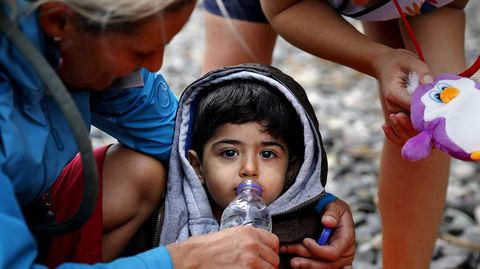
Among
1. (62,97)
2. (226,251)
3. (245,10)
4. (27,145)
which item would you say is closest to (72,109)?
(62,97)

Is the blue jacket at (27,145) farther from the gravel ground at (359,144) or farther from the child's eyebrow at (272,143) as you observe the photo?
the gravel ground at (359,144)

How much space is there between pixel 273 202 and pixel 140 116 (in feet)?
1.13

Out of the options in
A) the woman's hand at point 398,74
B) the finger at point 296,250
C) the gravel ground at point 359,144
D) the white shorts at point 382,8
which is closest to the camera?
the woman's hand at point 398,74

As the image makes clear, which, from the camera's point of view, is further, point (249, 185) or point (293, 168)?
point (293, 168)

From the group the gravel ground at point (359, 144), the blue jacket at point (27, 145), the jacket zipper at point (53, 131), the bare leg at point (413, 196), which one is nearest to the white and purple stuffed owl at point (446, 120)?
the bare leg at point (413, 196)

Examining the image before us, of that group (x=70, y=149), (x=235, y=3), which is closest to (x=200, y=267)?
(x=70, y=149)

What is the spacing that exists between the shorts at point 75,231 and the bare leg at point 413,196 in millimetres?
746

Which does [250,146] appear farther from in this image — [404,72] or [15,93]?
[15,93]

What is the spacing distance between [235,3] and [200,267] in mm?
911

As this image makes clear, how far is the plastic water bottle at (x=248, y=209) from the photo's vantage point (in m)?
1.67

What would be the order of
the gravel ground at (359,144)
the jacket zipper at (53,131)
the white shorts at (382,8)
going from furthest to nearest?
the gravel ground at (359,144)
the white shorts at (382,8)
the jacket zipper at (53,131)

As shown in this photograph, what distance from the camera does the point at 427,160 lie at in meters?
1.97

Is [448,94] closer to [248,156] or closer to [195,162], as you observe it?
[248,156]

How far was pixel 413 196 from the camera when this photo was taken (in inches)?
78.9
